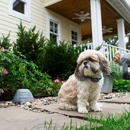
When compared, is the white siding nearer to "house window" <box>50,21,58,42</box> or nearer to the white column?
"house window" <box>50,21,58,42</box>

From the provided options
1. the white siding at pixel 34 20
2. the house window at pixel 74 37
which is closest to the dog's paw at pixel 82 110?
the white siding at pixel 34 20

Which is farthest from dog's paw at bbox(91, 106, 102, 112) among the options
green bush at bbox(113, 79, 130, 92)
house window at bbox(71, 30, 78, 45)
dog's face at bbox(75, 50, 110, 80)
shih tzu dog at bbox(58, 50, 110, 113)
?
house window at bbox(71, 30, 78, 45)

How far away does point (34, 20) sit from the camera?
886cm

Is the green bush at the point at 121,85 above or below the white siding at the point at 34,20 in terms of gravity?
below

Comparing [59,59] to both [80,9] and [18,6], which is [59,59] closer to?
[18,6]

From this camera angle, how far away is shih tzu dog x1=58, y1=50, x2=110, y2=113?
2.42 meters

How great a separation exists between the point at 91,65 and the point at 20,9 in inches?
271

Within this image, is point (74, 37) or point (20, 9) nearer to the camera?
point (20, 9)

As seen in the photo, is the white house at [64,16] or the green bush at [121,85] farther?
the white house at [64,16]

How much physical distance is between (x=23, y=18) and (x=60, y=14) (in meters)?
2.78

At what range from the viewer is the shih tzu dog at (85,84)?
2.42 metres

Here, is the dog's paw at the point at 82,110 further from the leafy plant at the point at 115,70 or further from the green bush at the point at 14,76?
the leafy plant at the point at 115,70

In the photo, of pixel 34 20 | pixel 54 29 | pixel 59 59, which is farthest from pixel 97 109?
pixel 54 29

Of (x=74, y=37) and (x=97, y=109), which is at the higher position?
(x=74, y=37)
